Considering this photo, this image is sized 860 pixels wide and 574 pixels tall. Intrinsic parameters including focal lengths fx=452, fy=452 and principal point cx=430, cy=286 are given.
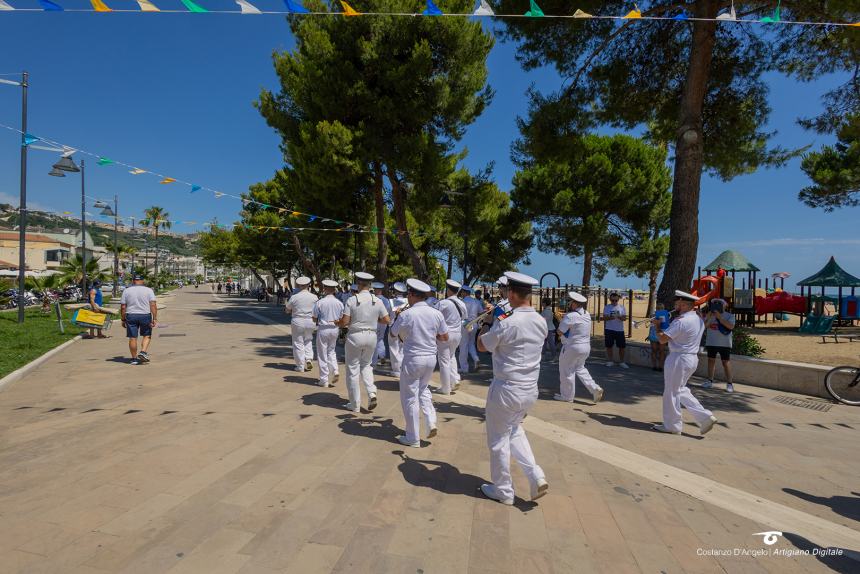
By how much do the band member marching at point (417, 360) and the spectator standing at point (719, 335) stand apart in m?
5.71

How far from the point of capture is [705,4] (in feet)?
29.9

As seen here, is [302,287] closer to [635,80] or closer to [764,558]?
[764,558]

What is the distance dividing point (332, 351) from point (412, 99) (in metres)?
11.3

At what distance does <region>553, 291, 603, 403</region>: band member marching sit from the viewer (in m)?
6.91

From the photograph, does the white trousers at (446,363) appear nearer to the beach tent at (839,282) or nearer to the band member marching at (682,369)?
the band member marching at (682,369)

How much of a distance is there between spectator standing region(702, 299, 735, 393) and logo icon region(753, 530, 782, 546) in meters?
5.29

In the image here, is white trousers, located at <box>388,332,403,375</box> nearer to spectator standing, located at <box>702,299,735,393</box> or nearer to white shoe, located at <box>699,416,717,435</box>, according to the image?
white shoe, located at <box>699,416,717,435</box>

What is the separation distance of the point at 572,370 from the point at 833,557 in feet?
13.4

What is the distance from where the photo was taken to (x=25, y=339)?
11.4m

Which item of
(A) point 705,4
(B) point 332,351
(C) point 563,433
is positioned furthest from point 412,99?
(C) point 563,433

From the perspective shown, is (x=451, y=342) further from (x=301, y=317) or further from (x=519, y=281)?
(x=519, y=281)

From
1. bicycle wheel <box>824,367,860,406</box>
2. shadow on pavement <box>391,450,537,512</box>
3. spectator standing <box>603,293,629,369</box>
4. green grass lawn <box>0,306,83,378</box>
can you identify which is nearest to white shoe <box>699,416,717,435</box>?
shadow on pavement <box>391,450,537,512</box>

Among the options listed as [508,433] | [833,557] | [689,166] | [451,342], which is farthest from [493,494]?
[689,166]

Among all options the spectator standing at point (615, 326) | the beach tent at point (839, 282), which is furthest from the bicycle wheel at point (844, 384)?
the beach tent at point (839, 282)
